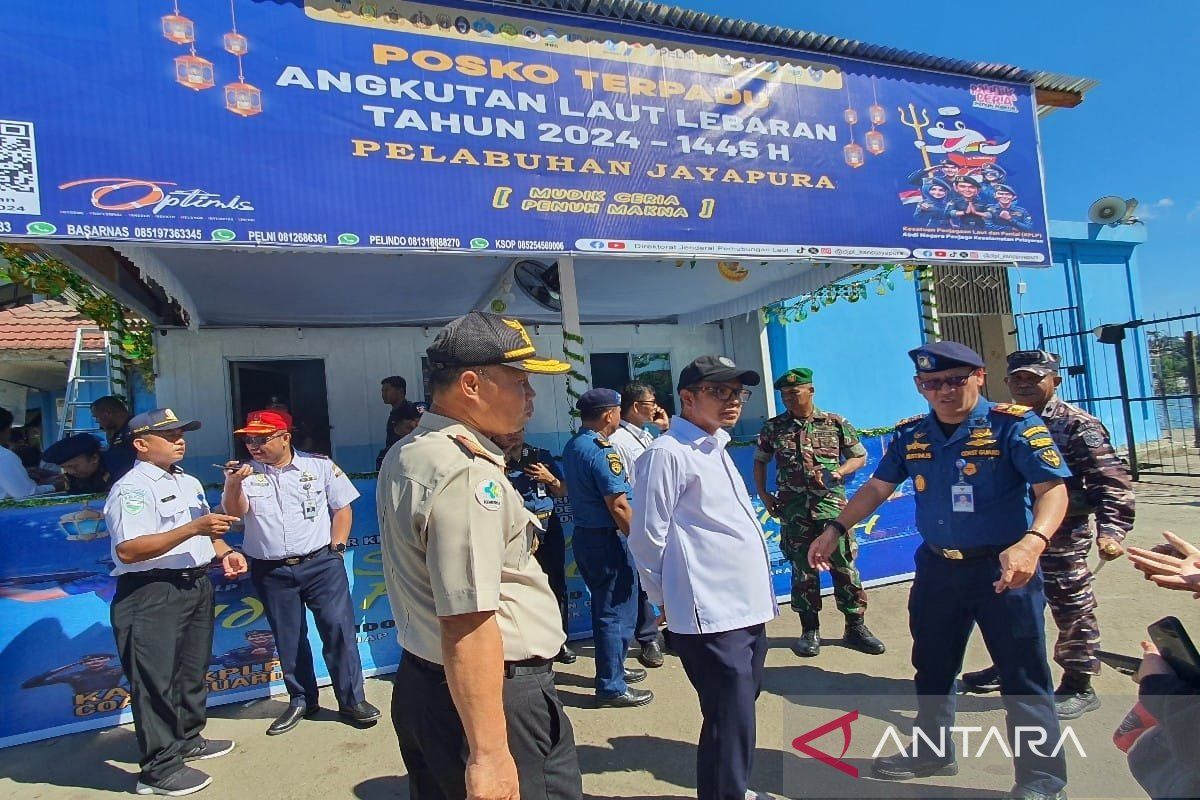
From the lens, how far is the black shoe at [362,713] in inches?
146

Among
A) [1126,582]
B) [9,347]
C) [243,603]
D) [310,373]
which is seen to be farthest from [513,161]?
[9,347]

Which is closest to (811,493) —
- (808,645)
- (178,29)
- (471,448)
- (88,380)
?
(808,645)

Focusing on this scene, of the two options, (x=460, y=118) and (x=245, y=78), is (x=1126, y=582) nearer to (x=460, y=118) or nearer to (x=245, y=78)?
(x=460, y=118)

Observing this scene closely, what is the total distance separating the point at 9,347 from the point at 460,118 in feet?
32.8

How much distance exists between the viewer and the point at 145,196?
3.83m

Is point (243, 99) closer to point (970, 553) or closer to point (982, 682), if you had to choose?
point (970, 553)

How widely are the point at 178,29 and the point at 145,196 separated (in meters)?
1.06

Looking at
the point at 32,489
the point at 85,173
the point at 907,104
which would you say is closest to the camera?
the point at 85,173

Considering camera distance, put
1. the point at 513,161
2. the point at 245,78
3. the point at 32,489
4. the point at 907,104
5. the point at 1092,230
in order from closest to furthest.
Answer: the point at 245,78, the point at 32,489, the point at 513,161, the point at 907,104, the point at 1092,230

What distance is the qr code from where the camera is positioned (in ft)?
11.7

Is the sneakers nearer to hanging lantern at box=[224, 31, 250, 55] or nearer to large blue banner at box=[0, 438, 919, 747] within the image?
large blue banner at box=[0, 438, 919, 747]

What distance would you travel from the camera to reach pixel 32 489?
446 centimetres

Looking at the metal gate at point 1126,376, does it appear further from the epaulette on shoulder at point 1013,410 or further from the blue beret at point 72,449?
the blue beret at point 72,449

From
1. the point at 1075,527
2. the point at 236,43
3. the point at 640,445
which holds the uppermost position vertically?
the point at 236,43
